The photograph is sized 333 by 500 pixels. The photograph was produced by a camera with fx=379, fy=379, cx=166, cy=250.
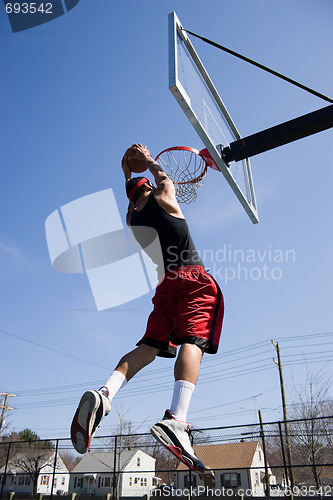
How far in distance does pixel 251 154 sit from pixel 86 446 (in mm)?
3313

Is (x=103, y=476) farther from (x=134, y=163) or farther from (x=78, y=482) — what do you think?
(x=134, y=163)

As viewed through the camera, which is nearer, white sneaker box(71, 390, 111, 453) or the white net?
white sneaker box(71, 390, 111, 453)

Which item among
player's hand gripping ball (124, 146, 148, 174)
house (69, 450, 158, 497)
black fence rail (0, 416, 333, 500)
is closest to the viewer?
player's hand gripping ball (124, 146, 148, 174)

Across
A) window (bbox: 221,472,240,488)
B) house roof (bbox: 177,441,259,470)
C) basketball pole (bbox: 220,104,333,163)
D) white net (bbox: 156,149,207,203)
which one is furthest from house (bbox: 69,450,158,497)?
basketball pole (bbox: 220,104,333,163)

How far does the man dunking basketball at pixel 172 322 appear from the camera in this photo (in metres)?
2.18

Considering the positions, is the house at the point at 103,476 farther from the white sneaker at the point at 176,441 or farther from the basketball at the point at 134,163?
the white sneaker at the point at 176,441

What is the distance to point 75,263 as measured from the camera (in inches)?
219

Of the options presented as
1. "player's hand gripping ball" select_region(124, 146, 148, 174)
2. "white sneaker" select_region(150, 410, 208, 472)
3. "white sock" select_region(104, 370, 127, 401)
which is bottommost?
"white sneaker" select_region(150, 410, 208, 472)

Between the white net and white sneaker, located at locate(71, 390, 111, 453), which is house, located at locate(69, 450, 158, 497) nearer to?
the white net

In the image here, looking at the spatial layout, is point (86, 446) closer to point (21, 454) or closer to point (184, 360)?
point (184, 360)

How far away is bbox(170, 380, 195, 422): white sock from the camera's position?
7.32 ft

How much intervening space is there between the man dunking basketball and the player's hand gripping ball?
0.28 meters

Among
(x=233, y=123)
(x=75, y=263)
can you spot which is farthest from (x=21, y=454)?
(x=233, y=123)

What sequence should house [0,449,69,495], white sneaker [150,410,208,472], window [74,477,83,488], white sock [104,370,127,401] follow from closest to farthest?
white sneaker [150,410,208,472]
white sock [104,370,127,401]
house [0,449,69,495]
window [74,477,83,488]
